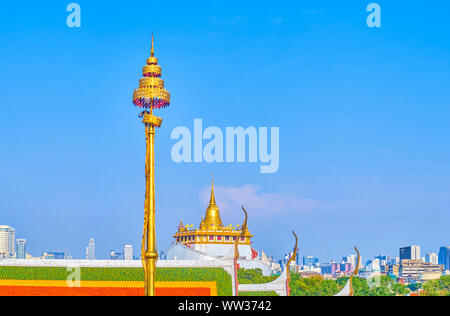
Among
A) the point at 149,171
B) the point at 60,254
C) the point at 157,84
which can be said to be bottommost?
the point at 60,254

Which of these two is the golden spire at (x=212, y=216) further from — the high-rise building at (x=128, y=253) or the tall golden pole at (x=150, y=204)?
the high-rise building at (x=128, y=253)

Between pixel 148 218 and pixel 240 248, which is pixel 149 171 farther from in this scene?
pixel 240 248

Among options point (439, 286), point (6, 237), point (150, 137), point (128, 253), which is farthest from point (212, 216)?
point (6, 237)

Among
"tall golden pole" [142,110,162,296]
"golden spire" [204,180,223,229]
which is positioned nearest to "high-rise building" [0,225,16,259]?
"golden spire" [204,180,223,229]

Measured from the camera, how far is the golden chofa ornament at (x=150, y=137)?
18047 mm

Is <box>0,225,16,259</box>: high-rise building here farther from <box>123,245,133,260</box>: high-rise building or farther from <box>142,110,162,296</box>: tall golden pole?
<box>142,110,162,296</box>: tall golden pole

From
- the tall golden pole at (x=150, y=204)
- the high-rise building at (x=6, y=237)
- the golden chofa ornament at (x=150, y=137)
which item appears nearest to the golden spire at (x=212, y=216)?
the golden chofa ornament at (x=150, y=137)

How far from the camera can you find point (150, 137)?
62.4ft

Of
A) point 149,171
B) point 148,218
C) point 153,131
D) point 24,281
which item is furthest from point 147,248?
point 24,281

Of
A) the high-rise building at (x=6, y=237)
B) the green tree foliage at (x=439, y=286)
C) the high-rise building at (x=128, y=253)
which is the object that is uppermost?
the high-rise building at (x=6, y=237)

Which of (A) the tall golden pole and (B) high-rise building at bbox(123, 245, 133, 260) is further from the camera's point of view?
(B) high-rise building at bbox(123, 245, 133, 260)

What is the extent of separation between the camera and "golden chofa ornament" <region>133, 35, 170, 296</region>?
18.0m
